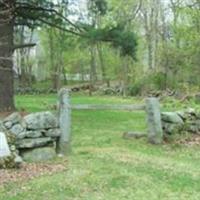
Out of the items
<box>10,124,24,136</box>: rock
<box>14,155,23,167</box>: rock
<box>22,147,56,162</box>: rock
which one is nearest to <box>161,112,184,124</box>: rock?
<box>22,147,56,162</box>: rock

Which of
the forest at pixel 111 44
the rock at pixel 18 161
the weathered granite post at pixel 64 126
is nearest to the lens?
the rock at pixel 18 161

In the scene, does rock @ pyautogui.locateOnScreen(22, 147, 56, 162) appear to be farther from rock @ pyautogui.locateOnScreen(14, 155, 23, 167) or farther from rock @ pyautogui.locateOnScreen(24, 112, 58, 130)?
rock @ pyautogui.locateOnScreen(14, 155, 23, 167)

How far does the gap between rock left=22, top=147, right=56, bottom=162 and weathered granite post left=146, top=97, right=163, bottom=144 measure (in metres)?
2.33

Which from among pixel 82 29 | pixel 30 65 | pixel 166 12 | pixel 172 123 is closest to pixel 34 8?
pixel 82 29

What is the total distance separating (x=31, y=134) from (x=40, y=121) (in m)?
0.27

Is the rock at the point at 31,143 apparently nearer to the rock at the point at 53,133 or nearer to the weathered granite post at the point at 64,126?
the rock at the point at 53,133

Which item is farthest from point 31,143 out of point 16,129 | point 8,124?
point 8,124

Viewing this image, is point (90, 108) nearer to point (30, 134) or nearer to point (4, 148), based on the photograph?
point (30, 134)

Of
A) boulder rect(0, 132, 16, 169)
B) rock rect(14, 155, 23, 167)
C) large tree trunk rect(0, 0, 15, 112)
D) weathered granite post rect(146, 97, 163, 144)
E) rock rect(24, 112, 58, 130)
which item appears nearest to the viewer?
boulder rect(0, 132, 16, 169)

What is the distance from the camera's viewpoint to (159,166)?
7.03 metres

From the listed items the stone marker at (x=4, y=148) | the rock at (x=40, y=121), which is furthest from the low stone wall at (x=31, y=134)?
the stone marker at (x=4, y=148)

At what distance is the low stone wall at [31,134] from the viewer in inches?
281

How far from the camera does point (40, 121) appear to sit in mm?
7398

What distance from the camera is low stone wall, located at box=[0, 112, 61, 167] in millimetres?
7137
